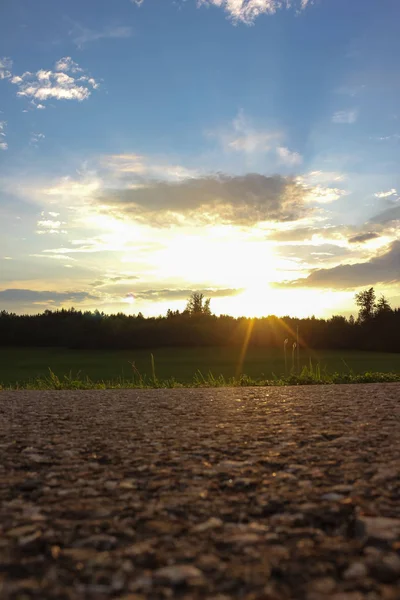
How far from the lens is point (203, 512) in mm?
1975

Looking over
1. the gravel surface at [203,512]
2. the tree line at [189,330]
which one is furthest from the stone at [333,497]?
the tree line at [189,330]

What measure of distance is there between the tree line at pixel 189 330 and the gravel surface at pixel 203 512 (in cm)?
4115

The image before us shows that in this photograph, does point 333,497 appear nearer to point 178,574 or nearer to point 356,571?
A: point 356,571

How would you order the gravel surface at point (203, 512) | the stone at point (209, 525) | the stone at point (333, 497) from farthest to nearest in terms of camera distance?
the stone at point (333, 497), the stone at point (209, 525), the gravel surface at point (203, 512)

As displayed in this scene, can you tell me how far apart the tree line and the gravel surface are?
135ft

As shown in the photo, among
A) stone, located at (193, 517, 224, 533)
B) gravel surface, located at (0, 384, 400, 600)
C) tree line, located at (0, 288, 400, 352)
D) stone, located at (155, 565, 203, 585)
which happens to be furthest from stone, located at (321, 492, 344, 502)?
tree line, located at (0, 288, 400, 352)

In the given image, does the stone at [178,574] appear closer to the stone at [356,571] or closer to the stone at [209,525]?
the stone at [209,525]

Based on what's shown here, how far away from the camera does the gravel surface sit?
145cm

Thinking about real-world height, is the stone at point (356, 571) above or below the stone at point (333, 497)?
below

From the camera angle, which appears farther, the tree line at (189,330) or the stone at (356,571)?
the tree line at (189,330)

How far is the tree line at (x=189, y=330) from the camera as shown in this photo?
49.7 metres

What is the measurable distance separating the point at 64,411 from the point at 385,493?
3.62 metres

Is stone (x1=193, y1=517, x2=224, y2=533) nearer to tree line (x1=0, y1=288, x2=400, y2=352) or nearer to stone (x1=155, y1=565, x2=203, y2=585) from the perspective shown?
stone (x1=155, y1=565, x2=203, y2=585)

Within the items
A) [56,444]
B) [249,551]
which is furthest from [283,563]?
[56,444]
